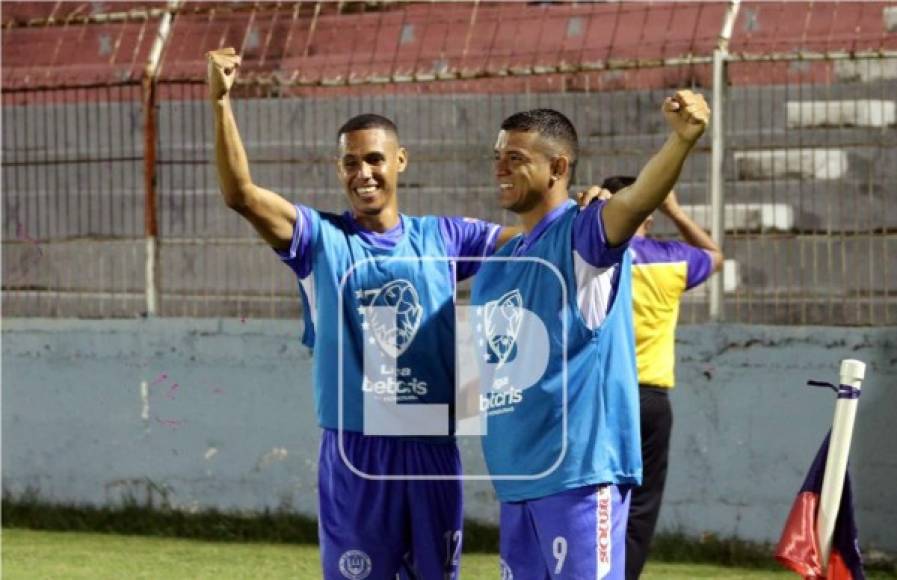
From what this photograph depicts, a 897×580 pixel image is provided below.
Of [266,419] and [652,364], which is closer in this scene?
[652,364]

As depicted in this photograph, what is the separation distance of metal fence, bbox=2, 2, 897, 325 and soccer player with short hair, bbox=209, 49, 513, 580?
406 cm

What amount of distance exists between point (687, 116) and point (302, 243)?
1578mm

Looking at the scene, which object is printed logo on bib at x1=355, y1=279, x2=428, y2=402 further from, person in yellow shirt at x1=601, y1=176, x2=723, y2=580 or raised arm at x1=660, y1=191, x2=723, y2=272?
raised arm at x1=660, y1=191, x2=723, y2=272

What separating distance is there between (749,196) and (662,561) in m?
2.11

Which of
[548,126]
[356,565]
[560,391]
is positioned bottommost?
[356,565]

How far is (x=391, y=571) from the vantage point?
19.3ft

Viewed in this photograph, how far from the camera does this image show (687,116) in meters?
4.79

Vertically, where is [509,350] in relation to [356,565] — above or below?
above

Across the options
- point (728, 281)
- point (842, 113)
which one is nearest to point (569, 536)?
point (728, 281)

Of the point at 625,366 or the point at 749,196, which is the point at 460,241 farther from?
the point at 749,196

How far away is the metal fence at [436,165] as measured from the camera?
9781mm

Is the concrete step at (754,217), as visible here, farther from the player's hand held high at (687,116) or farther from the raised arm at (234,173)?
the player's hand held high at (687,116)

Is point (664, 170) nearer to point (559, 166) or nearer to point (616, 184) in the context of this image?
point (559, 166)

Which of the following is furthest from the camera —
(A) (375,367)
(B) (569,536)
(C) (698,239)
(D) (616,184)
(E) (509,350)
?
(C) (698,239)
